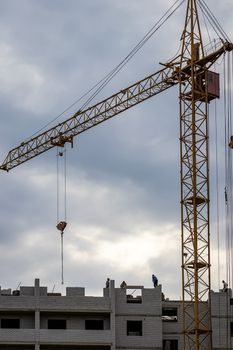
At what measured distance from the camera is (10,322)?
88.5 metres

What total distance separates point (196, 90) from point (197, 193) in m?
9.16

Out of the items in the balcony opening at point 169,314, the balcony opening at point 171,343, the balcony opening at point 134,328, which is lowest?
the balcony opening at point 171,343

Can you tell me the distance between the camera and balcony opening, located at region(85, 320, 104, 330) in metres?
89.0

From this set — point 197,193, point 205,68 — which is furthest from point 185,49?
point 197,193

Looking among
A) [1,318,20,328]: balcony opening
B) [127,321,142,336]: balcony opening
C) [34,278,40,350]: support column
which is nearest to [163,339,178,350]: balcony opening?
[127,321,142,336]: balcony opening

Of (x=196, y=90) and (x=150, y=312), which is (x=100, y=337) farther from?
(x=196, y=90)

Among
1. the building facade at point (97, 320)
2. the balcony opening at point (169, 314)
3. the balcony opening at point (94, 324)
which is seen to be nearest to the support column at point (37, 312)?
the building facade at point (97, 320)

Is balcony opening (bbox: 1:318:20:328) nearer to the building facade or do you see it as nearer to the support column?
the building facade

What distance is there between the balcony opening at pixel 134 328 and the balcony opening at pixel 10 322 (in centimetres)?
948

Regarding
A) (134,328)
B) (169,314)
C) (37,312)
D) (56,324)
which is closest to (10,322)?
(37,312)

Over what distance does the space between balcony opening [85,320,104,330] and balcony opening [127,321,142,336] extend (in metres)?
2.33

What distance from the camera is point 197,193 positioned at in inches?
3484

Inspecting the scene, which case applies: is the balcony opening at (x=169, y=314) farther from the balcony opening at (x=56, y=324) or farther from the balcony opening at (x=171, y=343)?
the balcony opening at (x=56, y=324)

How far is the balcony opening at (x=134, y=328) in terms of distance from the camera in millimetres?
88562
